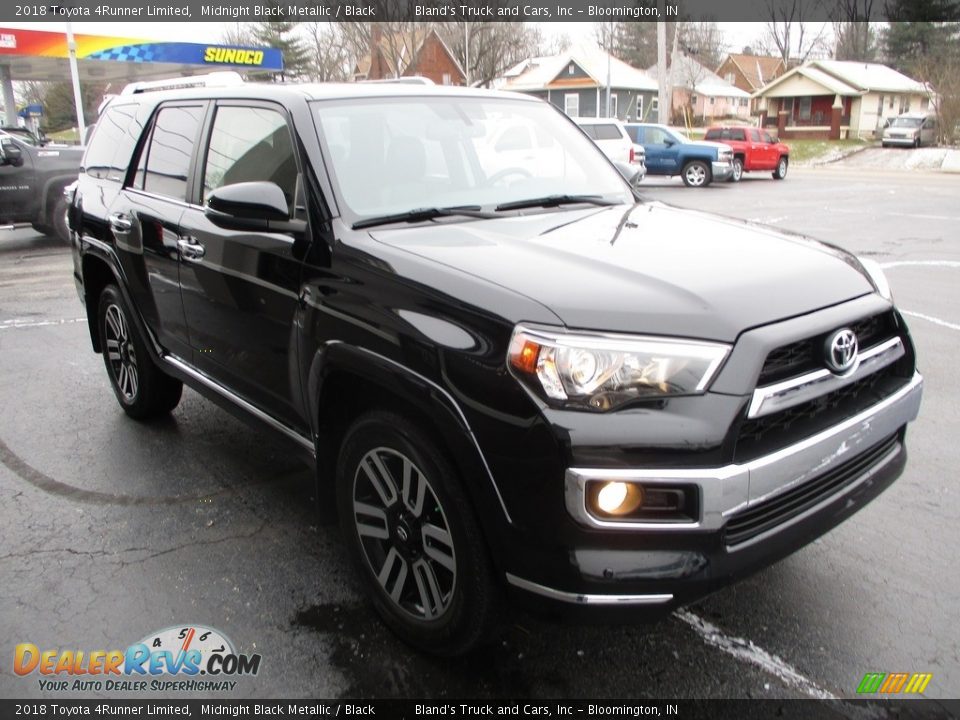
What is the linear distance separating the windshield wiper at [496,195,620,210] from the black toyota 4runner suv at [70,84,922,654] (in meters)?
0.01

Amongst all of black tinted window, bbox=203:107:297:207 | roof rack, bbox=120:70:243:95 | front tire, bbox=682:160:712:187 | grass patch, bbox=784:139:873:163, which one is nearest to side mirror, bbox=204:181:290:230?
black tinted window, bbox=203:107:297:207

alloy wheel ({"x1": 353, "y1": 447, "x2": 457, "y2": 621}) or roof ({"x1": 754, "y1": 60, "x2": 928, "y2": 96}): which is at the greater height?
roof ({"x1": 754, "y1": 60, "x2": 928, "y2": 96})

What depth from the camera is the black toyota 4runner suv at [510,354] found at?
7.20 feet

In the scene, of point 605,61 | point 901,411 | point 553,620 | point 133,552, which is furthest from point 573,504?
point 605,61

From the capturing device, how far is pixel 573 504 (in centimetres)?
216

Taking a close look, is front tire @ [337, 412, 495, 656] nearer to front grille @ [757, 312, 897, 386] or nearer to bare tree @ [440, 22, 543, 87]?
front grille @ [757, 312, 897, 386]

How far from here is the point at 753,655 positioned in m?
2.79

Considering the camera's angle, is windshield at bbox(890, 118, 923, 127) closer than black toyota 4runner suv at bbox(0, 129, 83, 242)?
No

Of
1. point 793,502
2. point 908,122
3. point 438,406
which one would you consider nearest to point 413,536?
point 438,406

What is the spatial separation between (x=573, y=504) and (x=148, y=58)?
1360 inches

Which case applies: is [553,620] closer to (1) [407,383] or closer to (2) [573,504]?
(2) [573,504]

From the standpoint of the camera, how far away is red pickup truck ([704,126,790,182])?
1070 inches

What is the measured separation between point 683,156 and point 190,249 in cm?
2297

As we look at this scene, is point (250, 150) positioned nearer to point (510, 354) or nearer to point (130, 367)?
point (510, 354)
